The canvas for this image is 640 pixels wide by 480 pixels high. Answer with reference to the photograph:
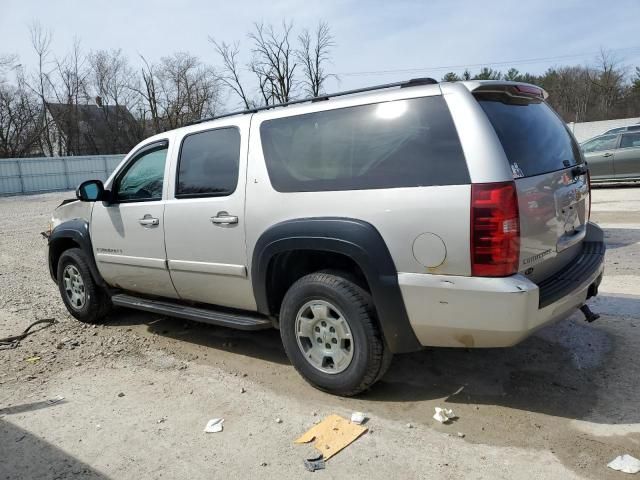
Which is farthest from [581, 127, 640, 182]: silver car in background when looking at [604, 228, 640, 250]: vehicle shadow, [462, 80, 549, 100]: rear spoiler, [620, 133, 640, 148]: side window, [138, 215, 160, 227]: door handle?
[138, 215, 160, 227]: door handle

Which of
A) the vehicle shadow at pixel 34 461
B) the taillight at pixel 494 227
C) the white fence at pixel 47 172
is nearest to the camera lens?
the taillight at pixel 494 227

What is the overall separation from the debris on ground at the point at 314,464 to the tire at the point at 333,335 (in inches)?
25.1

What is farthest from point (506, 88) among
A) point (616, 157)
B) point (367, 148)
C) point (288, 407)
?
point (616, 157)

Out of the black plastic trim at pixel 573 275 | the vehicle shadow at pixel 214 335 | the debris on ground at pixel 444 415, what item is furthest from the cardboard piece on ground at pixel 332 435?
the black plastic trim at pixel 573 275

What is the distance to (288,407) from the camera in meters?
3.50

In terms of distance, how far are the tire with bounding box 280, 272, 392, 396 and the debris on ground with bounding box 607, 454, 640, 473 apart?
51.9 inches

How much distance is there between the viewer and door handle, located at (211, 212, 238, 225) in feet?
12.6

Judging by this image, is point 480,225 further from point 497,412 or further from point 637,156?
point 637,156

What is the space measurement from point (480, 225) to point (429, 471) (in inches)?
51.8

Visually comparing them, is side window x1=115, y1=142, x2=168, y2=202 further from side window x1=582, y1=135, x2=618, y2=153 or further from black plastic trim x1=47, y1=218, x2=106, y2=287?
side window x1=582, y1=135, x2=618, y2=153

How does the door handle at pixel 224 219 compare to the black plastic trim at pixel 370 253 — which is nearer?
the black plastic trim at pixel 370 253

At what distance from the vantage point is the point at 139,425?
3400mm

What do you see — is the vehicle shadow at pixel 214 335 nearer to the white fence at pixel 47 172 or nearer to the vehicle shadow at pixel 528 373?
the vehicle shadow at pixel 528 373

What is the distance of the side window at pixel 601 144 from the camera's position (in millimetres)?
14320
